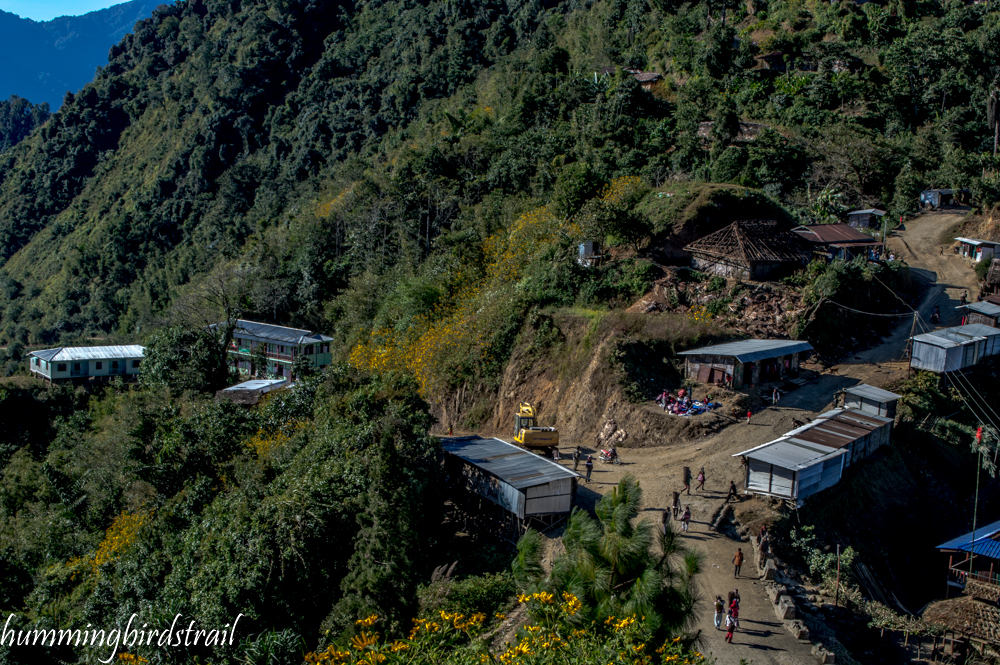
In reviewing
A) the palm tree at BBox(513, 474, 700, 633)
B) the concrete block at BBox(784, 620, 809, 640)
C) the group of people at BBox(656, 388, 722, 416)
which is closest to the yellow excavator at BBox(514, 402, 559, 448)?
the group of people at BBox(656, 388, 722, 416)

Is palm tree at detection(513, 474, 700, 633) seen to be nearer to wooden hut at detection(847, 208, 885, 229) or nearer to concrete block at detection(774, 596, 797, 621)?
concrete block at detection(774, 596, 797, 621)

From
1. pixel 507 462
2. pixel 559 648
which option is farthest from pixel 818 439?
pixel 559 648

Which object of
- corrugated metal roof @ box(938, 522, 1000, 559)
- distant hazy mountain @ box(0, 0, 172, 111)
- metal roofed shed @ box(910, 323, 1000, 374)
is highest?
distant hazy mountain @ box(0, 0, 172, 111)

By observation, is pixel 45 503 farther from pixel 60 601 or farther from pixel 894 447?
pixel 894 447

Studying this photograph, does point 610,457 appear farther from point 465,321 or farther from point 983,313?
point 983,313

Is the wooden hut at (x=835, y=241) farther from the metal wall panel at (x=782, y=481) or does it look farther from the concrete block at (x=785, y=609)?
the concrete block at (x=785, y=609)

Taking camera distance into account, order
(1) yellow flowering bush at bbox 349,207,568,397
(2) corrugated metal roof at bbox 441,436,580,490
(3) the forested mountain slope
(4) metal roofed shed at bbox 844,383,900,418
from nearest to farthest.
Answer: (2) corrugated metal roof at bbox 441,436,580,490, (4) metal roofed shed at bbox 844,383,900,418, (1) yellow flowering bush at bbox 349,207,568,397, (3) the forested mountain slope
